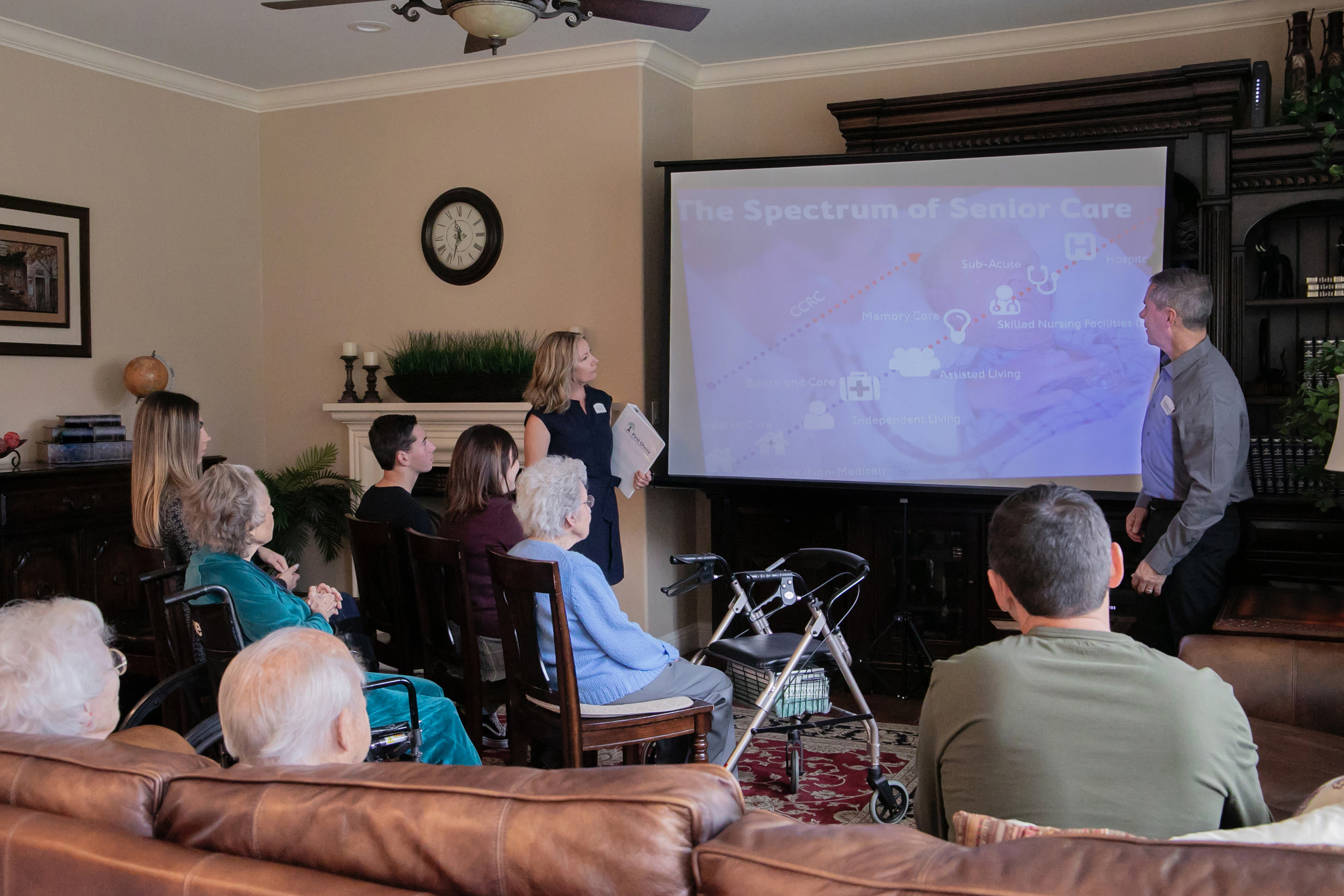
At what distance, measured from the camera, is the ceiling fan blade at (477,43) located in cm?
307

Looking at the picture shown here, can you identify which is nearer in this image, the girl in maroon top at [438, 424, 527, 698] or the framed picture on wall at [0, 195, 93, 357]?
the girl in maroon top at [438, 424, 527, 698]

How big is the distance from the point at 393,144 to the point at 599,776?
5384 mm

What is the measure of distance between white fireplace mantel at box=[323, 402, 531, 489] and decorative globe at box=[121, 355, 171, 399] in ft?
2.80

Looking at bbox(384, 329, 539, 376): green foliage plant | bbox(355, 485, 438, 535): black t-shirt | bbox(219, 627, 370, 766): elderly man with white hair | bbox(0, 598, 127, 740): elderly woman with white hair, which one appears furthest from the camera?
bbox(384, 329, 539, 376): green foliage plant

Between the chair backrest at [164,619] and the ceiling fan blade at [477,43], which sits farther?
the ceiling fan blade at [477,43]

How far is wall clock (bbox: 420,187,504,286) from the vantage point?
5.75 meters

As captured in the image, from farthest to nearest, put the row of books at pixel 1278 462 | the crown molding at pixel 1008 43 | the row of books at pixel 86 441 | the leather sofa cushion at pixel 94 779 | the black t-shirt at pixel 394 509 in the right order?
1. the row of books at pixel 86 441
2. the crown molding at pixel 1008 43
3. the row of books at pixel 1278 462
4. the black t-shirt at pixel 394 509
5. the leather sofa cushion at pixel 94 779

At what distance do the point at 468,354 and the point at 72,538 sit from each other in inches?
78.5

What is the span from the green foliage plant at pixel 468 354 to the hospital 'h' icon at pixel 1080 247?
2.57 m

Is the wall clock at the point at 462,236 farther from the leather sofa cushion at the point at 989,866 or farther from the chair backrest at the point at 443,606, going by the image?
the leather sofa cushion at the point at 989,866

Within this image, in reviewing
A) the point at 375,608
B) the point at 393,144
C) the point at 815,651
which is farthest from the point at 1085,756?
the point at 393,144

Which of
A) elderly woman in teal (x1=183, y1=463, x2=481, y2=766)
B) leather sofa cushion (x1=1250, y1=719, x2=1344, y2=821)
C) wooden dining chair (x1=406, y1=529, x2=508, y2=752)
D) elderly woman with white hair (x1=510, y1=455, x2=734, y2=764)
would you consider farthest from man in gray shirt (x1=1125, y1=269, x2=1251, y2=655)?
elderly woman in teal (x1=183, y1=463, x2=481, y2=766)

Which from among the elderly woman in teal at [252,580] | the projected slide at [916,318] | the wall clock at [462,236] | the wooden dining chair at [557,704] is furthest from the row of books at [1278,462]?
the wall clock at [462,236]

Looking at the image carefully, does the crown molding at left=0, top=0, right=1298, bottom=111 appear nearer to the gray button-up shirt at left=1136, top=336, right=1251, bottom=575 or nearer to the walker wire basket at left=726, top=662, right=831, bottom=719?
the gray button-up shirt at left=1136, top=336, right=1251, bottom=575
